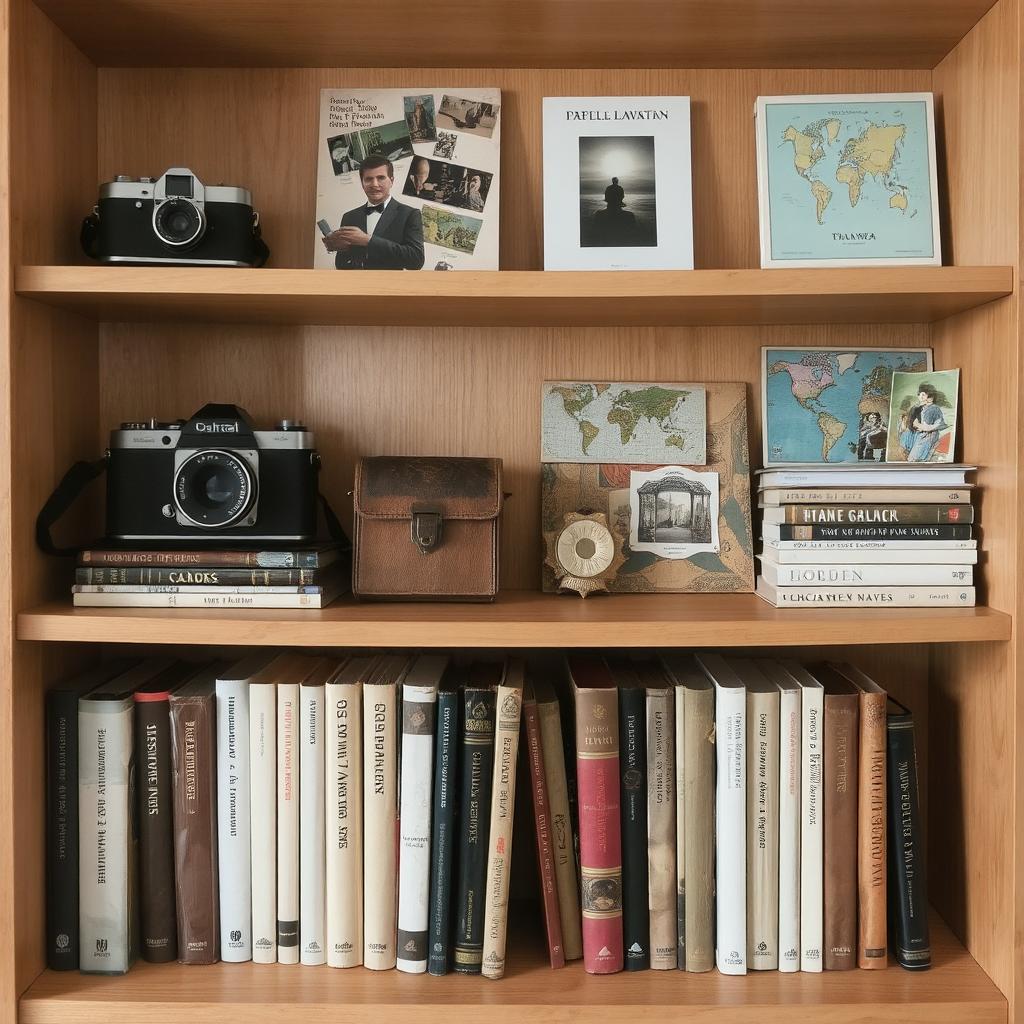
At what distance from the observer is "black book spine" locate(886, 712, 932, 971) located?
1.13 meters

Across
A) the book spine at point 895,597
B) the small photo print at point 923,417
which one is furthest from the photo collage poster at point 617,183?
the book spine at point 895,597

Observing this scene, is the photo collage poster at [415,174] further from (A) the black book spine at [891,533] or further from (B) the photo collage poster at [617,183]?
(A) the black book spine at [891,533]

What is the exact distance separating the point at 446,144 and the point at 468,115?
1.9 inches

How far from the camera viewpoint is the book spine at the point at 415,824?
1107mm

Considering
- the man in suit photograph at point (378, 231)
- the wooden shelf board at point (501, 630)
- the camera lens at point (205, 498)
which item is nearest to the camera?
the wooden shelf board at point (501, 630)

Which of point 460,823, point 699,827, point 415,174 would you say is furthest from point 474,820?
Answer: point 415,174

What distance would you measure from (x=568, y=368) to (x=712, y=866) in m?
0.65

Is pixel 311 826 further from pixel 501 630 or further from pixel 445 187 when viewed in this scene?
pixel 445 187

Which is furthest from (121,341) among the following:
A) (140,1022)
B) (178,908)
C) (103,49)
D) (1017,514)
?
(1017,514)

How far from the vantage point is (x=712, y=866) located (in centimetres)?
113

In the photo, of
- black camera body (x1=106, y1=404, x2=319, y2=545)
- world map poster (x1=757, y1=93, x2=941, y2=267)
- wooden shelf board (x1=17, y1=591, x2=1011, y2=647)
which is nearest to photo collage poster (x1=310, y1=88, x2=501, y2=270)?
black camera body (x1=106, y1=404, x2=319, y2=545)

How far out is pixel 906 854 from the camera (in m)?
1.13

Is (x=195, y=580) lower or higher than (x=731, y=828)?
higher

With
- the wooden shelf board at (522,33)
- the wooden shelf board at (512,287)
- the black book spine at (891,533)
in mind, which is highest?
the wooden shelf board at (522,33)
